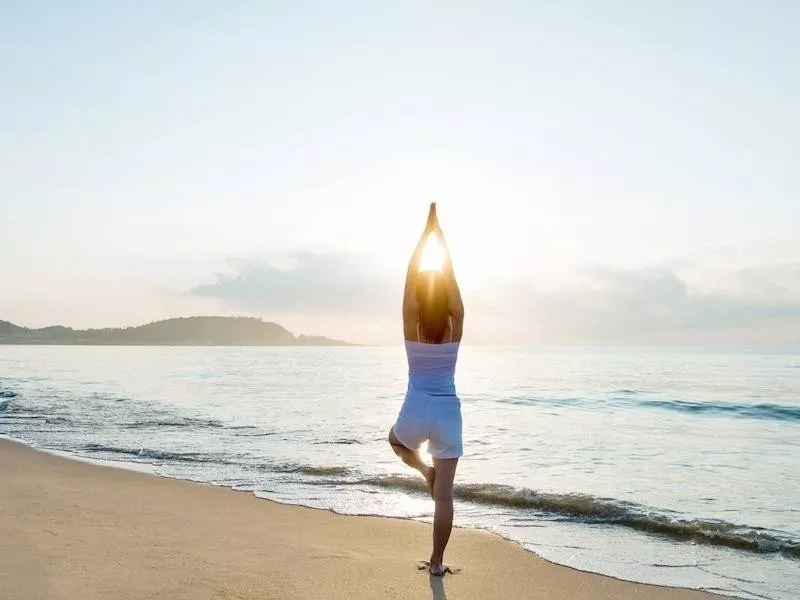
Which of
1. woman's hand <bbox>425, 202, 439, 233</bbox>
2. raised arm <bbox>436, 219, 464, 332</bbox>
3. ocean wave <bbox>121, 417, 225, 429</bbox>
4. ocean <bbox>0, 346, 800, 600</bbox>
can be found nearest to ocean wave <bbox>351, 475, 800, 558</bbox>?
ocean <bbox>0, 346, 800, 600</bbox>

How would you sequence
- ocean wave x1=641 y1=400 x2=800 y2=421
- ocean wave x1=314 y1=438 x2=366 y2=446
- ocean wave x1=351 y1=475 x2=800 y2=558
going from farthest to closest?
ocean wave x1=641 y1=400 x2=800 y2=421 → ocean wave x1=314 y1=438 x2=366 y2=446 → ocean wave x1=351 y1=475 x2=800 y2=558

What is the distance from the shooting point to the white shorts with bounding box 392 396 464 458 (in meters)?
4.96

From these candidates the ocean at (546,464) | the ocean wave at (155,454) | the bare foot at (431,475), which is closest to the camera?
the bare foot at (431,475)

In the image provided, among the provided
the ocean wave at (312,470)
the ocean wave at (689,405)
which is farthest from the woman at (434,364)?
the ocean wave at (689,405)

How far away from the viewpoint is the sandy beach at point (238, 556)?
4.75m

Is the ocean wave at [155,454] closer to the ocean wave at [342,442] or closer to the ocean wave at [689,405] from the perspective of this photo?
the ocean wave at [342,442]

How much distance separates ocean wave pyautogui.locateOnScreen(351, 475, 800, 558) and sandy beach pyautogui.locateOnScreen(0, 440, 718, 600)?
6.10 feet

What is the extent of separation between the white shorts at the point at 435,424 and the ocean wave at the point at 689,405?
64.2 ft

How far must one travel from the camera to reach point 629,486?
9.49 meters

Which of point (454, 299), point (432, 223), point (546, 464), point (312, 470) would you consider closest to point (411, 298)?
point (454, 299)

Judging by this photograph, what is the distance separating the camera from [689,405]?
24.9 metres

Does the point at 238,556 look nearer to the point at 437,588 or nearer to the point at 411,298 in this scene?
the point at 437,588

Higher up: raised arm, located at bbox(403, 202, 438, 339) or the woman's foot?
raised arm, located at bbox(403, 202, 438, 339)

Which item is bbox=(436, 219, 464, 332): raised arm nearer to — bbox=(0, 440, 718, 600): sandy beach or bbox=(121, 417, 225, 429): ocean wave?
bbox=(0, 440, 718, 600): sandy beach
